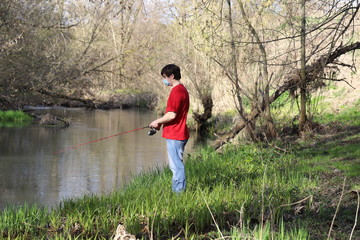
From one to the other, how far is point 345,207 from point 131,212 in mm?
2550

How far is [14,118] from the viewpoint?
912 inches

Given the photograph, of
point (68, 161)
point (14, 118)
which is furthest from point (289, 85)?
point (14, 118)

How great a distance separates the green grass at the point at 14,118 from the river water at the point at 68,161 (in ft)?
5.12

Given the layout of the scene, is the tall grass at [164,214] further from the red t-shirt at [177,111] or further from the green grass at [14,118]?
the green grass at [14,118]

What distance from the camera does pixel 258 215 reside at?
5895 mm

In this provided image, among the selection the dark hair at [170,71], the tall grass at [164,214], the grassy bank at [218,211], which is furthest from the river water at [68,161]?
the dark hair at [170,71]

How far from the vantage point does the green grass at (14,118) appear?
74.5ft

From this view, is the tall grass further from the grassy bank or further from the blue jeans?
the blue jeans

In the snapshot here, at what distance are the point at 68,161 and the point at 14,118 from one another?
988 centimetres

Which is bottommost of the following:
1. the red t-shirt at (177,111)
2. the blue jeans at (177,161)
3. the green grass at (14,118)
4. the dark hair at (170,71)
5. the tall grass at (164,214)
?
the tall grass at (164,214)

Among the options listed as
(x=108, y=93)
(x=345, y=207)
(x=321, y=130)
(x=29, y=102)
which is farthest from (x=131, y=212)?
(x=108, y=93)

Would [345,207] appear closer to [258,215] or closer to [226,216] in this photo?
[258,215]

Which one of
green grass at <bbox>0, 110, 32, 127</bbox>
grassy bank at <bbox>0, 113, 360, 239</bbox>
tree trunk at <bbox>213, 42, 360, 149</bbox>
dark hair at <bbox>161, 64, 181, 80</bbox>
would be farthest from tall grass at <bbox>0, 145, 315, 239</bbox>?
green grass at <bbox>0, 110, 32, 127</bbox>

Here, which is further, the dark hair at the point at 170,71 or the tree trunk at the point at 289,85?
the tree trunk at the point at 289,85
